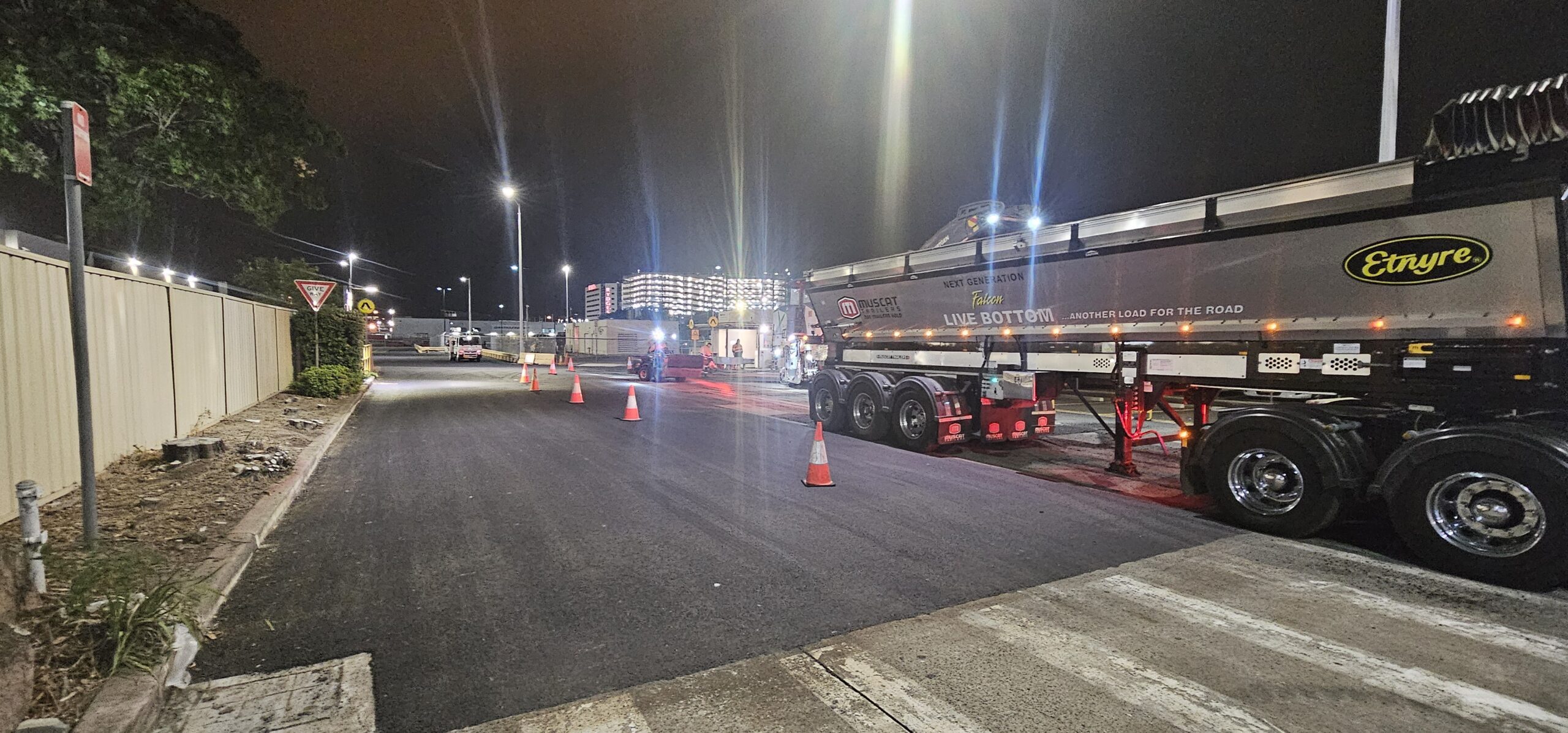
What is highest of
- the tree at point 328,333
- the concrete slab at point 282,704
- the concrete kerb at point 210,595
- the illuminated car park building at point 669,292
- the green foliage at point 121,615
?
the illuminated car park building at point 669,292

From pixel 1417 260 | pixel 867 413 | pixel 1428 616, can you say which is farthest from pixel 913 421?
pixel 1428 616

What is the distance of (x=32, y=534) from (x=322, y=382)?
13.8 meters

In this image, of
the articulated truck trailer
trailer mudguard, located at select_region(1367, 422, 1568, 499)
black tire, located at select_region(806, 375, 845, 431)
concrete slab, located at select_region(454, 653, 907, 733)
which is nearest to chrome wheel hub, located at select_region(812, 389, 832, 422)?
black tire, located at select_region(806, 375, 845, 431)

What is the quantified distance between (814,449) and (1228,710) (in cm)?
494

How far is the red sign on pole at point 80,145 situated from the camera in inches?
148

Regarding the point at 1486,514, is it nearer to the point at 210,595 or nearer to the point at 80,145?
the point at 210,595

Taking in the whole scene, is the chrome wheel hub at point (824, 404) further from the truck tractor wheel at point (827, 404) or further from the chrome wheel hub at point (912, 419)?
the chrome wheel hub at point (912, 419)

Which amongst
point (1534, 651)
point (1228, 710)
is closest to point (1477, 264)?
point (1534, 651)

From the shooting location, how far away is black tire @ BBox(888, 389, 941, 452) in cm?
1011

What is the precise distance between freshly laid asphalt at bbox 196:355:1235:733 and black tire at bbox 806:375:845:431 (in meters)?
2.50

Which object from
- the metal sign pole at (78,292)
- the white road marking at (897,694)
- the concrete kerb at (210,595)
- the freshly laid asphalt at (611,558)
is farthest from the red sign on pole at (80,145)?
the white road marking at (897,694)

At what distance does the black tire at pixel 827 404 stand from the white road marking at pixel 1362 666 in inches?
310

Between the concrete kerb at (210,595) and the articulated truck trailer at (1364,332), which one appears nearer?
the concrete kerb at (210,595)

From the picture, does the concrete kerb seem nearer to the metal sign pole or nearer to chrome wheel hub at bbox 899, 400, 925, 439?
the metal sign pole
